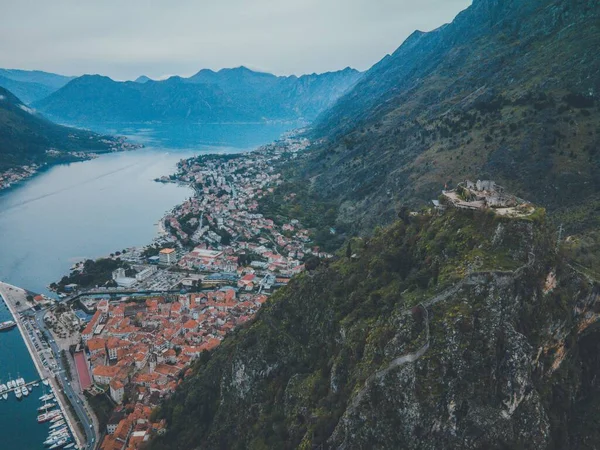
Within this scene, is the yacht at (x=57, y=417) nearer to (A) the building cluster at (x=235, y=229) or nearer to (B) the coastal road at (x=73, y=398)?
(B) the coastal road at (x=73, y=398)

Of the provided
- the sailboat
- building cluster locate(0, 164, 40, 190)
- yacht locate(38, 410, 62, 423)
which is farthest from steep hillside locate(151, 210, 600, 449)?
building cluster locate(0, 164, 40, 190)

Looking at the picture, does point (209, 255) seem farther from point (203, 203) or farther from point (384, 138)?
point (384, 138)

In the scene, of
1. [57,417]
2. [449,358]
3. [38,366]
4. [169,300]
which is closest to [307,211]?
[169,300]

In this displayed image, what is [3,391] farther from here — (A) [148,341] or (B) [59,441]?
(A) [148,341]

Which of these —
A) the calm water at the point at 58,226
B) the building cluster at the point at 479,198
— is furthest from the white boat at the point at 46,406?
the building cluster at the point at 479,198

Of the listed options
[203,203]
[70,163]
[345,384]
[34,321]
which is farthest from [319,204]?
[70,163]

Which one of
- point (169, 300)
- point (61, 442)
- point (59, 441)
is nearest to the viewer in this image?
point (61, 442)
